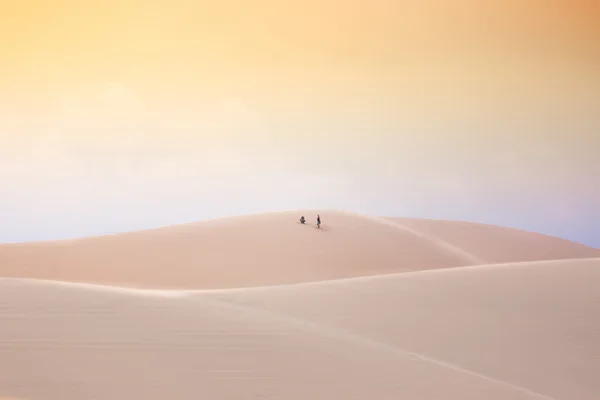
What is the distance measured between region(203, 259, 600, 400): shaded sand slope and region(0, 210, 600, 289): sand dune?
845cm

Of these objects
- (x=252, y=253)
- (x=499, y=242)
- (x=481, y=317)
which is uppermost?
(x=481, y=317)

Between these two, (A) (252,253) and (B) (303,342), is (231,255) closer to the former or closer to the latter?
(A) (252,253)

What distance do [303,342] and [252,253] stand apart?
13913mm

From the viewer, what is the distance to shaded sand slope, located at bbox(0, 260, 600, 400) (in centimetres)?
477

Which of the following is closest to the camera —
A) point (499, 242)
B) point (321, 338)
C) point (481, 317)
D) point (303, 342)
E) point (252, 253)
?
point (303, 342)

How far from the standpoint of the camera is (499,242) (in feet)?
87.8

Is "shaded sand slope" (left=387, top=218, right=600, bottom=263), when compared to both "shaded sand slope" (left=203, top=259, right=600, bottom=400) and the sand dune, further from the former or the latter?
"shaded sand slope" (left=203, top=259, right=600, bottom=400)

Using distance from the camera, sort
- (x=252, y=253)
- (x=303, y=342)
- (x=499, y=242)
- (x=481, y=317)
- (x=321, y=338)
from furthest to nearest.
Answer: (x=499, y=242), (x=252, y=253), (x=481, y=317), (x=321, y=338), (x=303, y=342)

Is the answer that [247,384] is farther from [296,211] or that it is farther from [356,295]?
[296,211]

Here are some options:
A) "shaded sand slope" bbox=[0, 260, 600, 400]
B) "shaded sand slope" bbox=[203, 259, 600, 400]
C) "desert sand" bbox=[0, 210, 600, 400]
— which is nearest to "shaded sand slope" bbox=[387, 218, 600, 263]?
"desert sand" bbox=[0, 210, 600, 400]

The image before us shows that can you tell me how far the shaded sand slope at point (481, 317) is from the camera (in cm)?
556

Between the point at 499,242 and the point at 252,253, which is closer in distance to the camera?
the point at 252,253

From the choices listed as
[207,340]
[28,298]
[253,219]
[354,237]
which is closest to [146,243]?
[253,219]

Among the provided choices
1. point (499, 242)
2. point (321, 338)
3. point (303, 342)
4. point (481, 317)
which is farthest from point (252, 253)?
point (303, 342)
